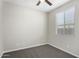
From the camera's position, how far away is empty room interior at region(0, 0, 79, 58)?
10.6 ft

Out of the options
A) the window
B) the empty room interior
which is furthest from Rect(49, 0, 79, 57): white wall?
the window

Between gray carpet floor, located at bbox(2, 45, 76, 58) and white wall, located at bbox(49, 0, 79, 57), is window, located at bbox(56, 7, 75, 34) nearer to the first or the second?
white wall, located at bbox(49, 0, 79, 57)

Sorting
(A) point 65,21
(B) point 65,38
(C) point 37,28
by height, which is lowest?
(B) point 65,38

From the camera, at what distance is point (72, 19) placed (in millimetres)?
3330

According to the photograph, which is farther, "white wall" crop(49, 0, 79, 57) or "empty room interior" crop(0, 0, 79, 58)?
"empty room interior" crop(0, 0, 79, 58)

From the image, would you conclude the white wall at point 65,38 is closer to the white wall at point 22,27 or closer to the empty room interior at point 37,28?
the empty room interior at point 37,28

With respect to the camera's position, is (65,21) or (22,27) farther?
(22,27)

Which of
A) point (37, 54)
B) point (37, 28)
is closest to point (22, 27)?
point (37, 28)

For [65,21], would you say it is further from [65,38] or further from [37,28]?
[37,28]

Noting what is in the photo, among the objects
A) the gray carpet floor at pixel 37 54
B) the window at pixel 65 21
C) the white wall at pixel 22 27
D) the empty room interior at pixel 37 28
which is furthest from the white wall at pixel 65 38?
the white wall at pixel 22 27

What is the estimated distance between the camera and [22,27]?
417 centimetres

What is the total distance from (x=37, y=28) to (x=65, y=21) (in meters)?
1.84

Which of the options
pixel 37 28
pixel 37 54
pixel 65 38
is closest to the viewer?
pixel 37 54

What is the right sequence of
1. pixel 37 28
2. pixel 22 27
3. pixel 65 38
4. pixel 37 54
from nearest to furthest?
pixel 37 54, pixel 65 38, pixel 22 27, pixel 37 28
